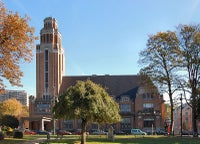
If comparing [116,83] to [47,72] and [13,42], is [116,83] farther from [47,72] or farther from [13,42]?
[13,42]

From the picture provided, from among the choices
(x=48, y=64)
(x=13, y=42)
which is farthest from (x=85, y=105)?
(x=48, y=64)

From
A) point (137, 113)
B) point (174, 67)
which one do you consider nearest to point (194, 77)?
point (174, 67)

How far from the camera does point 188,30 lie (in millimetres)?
56344

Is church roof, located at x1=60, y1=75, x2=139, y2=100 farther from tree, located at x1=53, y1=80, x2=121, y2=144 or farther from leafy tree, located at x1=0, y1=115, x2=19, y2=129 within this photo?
tree, located at x1=53, y1=80, x2=121, y2=144

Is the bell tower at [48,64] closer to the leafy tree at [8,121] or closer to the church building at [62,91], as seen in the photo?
the church building at [62,91]

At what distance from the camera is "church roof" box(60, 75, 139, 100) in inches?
3959

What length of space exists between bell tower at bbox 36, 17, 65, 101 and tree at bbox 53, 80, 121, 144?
216 feet

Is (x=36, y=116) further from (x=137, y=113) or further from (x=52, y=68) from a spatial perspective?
(x=137, y=113)

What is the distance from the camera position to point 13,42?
32.8m

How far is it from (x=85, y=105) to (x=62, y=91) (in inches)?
2723

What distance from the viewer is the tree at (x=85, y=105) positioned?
1325 inches

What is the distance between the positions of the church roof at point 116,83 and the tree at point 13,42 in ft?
216

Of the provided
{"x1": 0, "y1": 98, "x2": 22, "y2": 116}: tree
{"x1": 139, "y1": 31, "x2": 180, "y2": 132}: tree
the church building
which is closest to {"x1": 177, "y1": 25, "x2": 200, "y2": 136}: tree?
{"x1": 139, "y1": 31, "x2": 180, "y2": 132}: tree

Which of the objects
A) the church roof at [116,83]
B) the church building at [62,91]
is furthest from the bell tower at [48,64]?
the church roof at [116,83]
